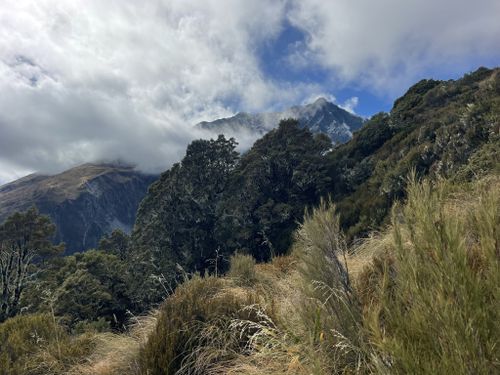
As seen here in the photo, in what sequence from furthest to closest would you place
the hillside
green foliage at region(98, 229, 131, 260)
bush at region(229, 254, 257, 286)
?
green foliage at region(98, 229, 131, 260) < the hillside < bush at region(229, 254, 257, 286)

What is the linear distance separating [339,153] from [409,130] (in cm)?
644

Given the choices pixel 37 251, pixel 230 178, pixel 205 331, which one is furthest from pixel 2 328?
pixel 230 178

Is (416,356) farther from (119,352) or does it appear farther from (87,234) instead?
(87,234)

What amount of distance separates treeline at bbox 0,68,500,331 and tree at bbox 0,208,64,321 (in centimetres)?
7

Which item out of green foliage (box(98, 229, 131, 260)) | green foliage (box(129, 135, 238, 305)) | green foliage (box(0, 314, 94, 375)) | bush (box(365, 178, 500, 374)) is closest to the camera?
bush (box(365, 178, 500, 374))

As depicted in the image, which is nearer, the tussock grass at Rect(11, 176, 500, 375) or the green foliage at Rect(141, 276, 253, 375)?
the tussock grass at Rect(11, 176, 500, 375)

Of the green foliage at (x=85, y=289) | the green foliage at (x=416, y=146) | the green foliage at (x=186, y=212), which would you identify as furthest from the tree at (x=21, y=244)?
the green foliage at (x=416, y=146)

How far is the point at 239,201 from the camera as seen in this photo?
29203 mm

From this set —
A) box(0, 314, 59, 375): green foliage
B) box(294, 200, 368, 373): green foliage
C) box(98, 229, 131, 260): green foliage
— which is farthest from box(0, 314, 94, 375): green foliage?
box(98, 229, 131, 260): green foliage

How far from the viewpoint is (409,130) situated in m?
24.3

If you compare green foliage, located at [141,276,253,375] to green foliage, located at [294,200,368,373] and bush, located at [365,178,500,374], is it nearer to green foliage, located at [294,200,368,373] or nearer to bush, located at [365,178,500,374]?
green foliage, located at [294,200,368,373]

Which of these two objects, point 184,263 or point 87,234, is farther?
point 87,234

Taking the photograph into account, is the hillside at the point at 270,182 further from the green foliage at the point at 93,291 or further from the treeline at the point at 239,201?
the green foliage at the point at 93,291

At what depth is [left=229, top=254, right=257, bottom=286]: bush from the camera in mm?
7078
